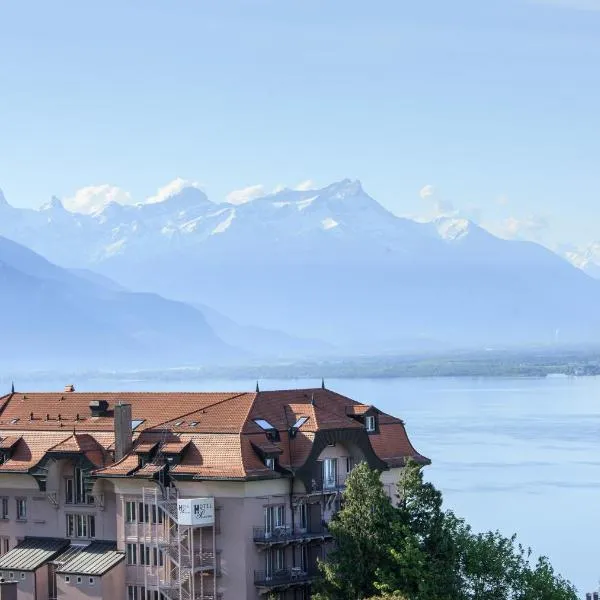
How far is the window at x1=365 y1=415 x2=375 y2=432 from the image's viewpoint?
55.9 m

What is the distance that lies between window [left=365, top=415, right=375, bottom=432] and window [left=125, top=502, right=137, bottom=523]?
7.98 meters

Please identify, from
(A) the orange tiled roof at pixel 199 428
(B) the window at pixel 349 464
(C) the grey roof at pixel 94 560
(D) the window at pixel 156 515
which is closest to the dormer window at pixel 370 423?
(A) the orange tiled roof at pixel 199 428

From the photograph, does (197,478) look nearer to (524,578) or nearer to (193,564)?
(193,564)

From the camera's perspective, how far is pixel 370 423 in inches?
2211

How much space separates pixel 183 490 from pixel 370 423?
7.57 m

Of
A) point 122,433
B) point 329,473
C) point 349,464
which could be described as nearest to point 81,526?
point 122,433

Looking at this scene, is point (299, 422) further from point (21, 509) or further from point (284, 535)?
point (21, 509)

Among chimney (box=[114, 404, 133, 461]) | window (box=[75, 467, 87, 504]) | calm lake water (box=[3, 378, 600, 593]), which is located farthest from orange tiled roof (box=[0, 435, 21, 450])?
calm lake water (box=[3, 378, 600, 593])

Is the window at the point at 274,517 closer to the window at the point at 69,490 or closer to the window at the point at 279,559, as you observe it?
the window at the point at 279,559

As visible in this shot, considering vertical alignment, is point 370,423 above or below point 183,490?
above

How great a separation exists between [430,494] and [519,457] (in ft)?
313

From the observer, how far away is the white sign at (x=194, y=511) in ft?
164

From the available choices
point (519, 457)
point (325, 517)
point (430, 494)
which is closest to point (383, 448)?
point (325, 517)

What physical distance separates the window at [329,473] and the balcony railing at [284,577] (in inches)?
102
